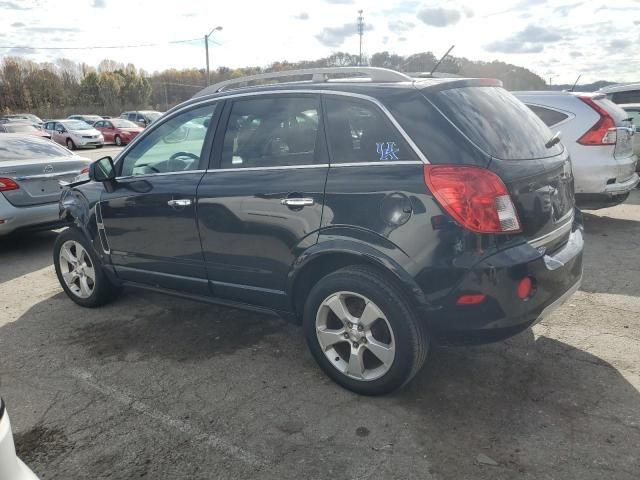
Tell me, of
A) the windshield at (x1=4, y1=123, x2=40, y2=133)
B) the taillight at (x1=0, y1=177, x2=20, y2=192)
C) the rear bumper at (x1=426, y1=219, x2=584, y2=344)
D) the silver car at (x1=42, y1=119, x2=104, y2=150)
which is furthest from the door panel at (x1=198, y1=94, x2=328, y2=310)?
the silver car at (x1=42, y1=119, x2=104, y2=150)

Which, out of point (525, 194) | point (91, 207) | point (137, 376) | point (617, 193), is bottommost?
point (137, 376)

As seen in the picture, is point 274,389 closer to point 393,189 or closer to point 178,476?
point 178,476

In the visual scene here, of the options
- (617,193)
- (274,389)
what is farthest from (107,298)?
(617,193)

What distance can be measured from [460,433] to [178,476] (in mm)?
1424

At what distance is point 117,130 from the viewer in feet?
91.2

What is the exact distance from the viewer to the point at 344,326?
10.4 ft

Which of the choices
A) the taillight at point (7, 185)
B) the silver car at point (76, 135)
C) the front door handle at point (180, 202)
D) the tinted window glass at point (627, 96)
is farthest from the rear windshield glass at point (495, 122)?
the silver car at point (76, 135)

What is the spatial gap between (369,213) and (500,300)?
2.65ft

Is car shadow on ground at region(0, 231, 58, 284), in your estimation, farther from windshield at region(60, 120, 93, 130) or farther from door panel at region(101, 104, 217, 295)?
windshield at region(60, 120, 93, 130)

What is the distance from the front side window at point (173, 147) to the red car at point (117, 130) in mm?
24866

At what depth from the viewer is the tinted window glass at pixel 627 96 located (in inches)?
403

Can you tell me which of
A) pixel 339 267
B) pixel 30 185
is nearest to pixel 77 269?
pixel 30 185

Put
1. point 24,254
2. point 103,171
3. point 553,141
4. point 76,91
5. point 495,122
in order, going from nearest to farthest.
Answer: point 495,122
point 553,141
point 103,171
point 24,254
point 76,91

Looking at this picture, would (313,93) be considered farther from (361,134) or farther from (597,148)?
(597,148)
